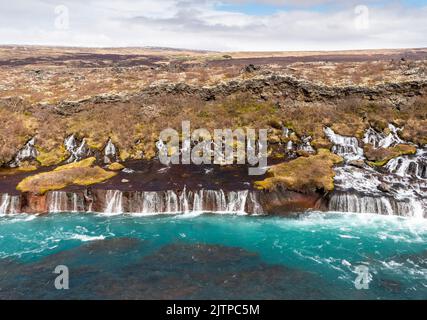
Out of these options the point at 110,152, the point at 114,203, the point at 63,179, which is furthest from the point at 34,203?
the point at 110,152

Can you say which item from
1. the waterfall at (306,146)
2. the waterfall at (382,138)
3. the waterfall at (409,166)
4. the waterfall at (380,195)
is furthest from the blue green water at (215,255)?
the waterfall at (382,138)

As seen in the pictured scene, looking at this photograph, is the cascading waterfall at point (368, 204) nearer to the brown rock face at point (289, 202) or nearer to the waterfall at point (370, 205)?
the waterfall at point (370, 205)

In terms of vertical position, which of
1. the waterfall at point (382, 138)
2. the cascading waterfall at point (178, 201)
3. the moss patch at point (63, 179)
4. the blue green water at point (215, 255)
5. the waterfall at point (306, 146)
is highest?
the waterfall at point (382, 138)

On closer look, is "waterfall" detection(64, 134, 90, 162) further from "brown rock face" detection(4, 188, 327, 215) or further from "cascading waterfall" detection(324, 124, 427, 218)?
"cascading waterfall" detection(324, 124, 427, 218)

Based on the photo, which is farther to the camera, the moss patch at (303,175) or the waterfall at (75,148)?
the waterfall at (75,148)

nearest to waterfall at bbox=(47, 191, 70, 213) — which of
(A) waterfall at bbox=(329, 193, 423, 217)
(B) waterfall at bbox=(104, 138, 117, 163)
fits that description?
(B) waterfall at bbox=(104, 138, 117, 163)
